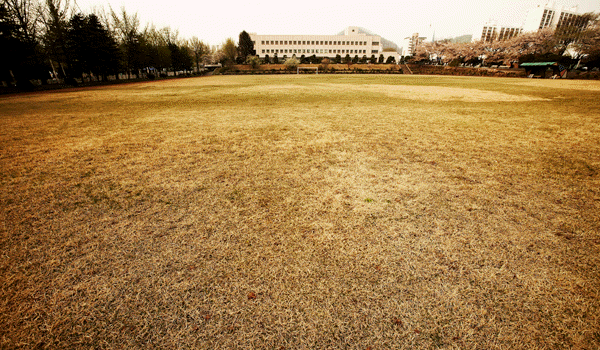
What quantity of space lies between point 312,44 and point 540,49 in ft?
239

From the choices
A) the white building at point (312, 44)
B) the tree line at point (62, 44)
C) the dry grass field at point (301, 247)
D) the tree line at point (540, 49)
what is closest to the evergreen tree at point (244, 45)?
the white building at point (312, 44)

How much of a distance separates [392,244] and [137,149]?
6450mm

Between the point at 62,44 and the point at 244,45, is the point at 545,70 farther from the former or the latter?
the point at 244,45

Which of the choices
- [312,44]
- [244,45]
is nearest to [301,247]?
→ [244,45]

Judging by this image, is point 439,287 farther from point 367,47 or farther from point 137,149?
point 367,47

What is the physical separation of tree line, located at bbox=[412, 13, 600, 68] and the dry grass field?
68.4m

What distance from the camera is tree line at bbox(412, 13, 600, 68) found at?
5094cm

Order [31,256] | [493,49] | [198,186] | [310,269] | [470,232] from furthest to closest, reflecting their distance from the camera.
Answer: [493,49] < [198,186] < [470,232] < [31,256] < [310,269]

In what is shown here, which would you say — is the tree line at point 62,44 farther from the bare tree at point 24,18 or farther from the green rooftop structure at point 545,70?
the green rooftop structure at point 545,70

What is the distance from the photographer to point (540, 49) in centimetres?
6444

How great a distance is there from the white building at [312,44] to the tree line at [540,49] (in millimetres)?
22816

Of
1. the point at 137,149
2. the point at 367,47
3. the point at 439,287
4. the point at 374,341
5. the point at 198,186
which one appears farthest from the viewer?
the point at 367,47

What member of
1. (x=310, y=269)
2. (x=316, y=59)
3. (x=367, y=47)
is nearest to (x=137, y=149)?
(x=310, y=269)

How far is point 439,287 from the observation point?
2.34 metres
